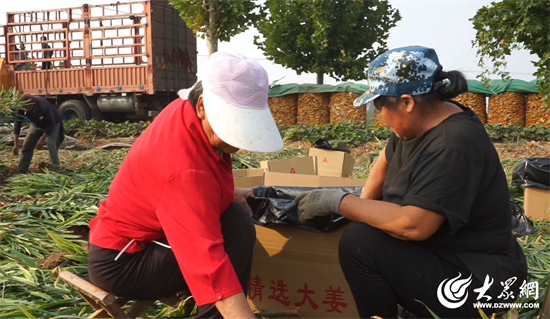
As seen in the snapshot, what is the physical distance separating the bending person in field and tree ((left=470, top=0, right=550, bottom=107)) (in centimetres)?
579

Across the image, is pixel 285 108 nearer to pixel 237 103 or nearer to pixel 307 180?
pixel 307 180

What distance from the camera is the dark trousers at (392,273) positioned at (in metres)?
1.70

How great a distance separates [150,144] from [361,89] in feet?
34.1

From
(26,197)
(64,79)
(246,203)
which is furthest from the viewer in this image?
(64,79)

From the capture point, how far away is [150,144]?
5.04ft

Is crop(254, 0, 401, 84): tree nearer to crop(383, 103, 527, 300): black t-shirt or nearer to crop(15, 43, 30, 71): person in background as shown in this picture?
crop(15, 43, 30, 71): person in background

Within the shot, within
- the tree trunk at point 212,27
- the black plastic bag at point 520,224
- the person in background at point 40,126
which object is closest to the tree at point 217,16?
the tree trunk at point 212,27

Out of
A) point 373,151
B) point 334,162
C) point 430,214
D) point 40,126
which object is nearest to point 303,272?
point 430,214

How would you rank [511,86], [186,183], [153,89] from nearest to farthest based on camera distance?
[186,183] → [511,86] → [153,89]

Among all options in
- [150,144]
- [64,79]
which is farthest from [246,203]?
[64,79]

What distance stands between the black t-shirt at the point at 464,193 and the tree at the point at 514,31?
5.24 metres

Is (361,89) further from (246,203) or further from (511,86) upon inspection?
(246,203)

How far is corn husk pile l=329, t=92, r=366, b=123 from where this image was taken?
37.9 ft

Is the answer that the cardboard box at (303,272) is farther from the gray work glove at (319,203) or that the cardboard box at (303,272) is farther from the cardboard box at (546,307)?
the cardboard box at (546,307)
